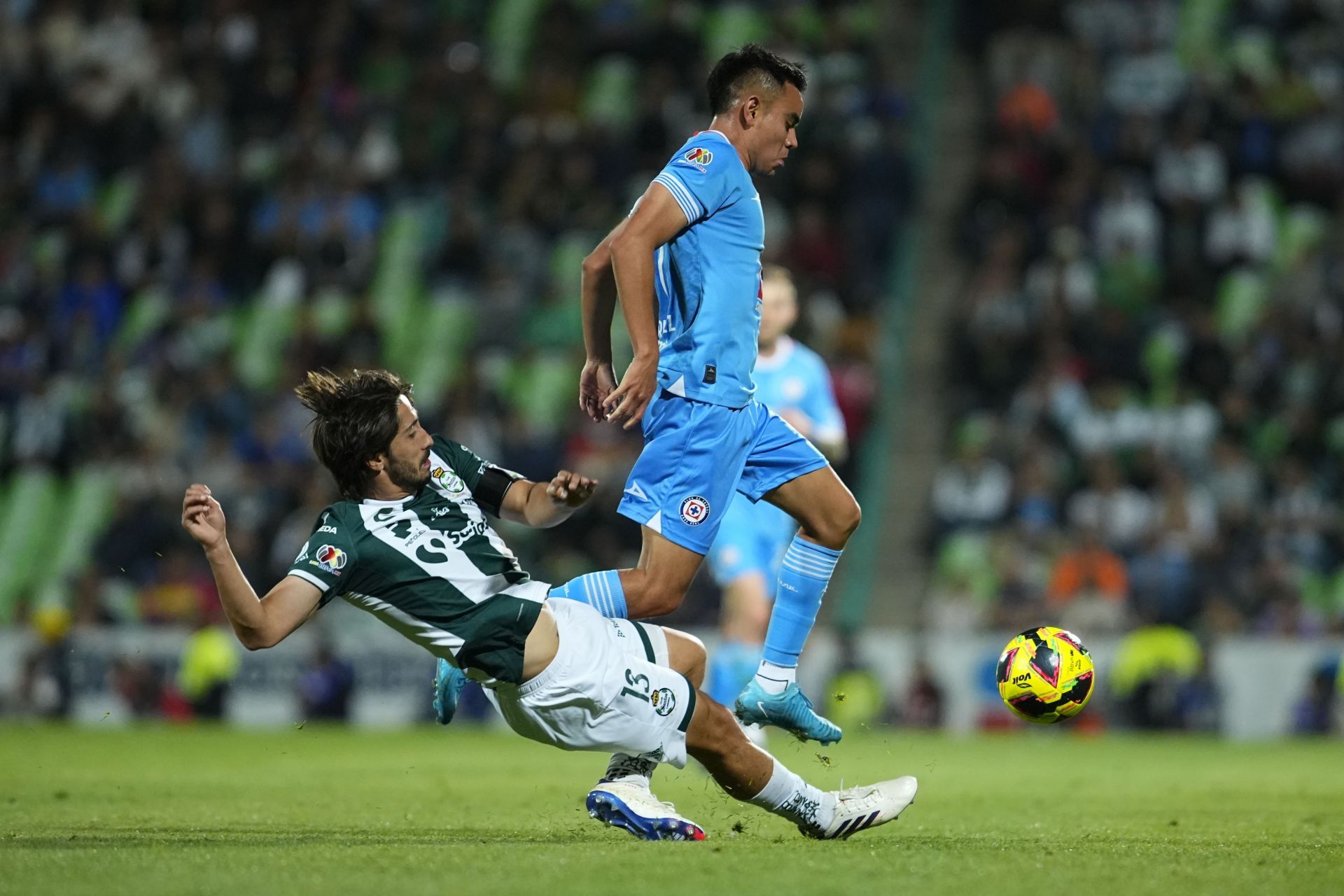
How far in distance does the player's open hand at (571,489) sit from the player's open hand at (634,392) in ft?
0.76

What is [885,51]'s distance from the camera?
66.2 feet

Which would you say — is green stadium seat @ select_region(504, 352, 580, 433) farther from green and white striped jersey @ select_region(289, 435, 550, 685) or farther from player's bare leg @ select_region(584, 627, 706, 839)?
green and white striped jersey @ select_region(289, 435, 550, 685)

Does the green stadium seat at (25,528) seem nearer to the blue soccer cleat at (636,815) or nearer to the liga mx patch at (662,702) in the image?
the blue soccer cleat at (636,815)

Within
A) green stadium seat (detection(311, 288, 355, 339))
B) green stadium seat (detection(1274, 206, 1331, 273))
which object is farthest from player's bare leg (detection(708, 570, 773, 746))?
green stadium seat (detection(1274, 206, 1331, 273))

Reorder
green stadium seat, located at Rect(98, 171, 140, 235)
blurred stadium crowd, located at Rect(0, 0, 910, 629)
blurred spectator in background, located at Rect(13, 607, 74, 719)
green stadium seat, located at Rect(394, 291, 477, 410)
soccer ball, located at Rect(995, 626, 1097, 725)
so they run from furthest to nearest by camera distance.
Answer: green stadium seat, located at Rect(98, 171, 140, 235)
green stadium seat, located at Rect(394, 291, 477, 410)
blurred stadium crowd, located at Rect(0, 0, 910, 629)
blurred spectator in background, located at Rect(13, 607, 74, 719)
soccer ball, located at Rect(995, 626, 1097, 725)

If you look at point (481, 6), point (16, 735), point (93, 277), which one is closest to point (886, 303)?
point (481, 6)

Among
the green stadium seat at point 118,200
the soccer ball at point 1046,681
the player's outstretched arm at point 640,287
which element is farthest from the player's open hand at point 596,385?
the green stadium seat at point 118,200

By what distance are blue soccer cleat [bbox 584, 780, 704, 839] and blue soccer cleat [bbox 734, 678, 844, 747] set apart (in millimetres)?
630

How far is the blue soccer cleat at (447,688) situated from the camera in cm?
608

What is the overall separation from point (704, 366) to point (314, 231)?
1244 cm

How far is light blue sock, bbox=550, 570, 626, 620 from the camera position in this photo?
632 cm

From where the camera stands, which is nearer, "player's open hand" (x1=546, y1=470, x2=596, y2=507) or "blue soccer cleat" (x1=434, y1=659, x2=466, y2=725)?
"player's open hand" (x1=546, y1=470, x2=596, y2=507)

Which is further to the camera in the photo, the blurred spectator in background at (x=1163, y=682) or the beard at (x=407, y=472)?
the blurred spectator in background at (x=1163, y=682)

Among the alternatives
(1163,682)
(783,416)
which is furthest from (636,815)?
(1163,682)
